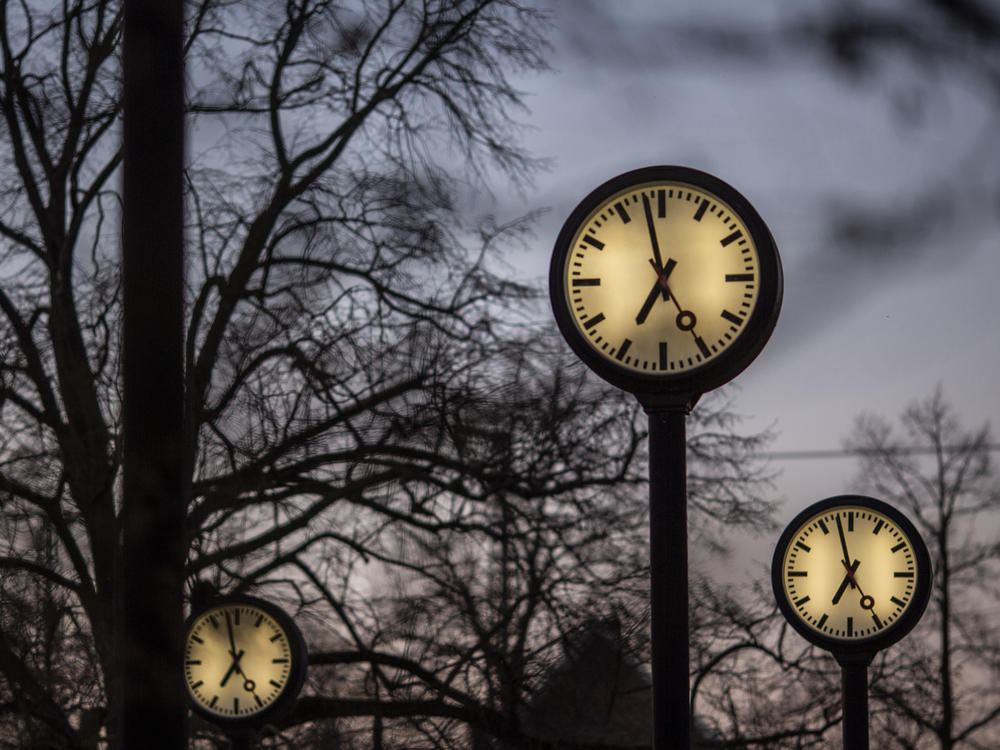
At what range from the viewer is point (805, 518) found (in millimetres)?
6051

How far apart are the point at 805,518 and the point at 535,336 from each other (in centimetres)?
359

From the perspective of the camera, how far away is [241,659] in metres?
7.00

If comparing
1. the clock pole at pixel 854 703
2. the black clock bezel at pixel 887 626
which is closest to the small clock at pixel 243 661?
the black clock bezel at pixel 887 626

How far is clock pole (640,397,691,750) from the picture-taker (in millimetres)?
2578

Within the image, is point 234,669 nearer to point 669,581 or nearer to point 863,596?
point 863,596

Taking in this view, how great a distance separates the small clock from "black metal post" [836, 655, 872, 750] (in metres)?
2.78

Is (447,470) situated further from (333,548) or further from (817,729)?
(817,729)

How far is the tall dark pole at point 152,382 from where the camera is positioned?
172 cm

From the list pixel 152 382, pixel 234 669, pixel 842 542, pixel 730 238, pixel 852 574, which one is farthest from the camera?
pixel 234 669

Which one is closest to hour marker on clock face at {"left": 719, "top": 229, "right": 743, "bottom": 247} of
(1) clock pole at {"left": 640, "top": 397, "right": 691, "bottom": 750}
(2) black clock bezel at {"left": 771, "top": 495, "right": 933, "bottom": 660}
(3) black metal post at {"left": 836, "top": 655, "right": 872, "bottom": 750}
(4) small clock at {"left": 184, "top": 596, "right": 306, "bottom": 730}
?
(1) clock pole at {"left": 640, "top": 397, "right": 691, "bottom": 750}

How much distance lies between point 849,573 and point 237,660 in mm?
3231

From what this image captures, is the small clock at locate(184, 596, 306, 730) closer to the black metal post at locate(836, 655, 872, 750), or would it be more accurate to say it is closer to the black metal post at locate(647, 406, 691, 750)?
the black metal post at locate(836, 655, 872, 750)

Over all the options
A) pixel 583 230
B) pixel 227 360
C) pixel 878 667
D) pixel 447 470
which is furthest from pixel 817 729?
pixel 583 230

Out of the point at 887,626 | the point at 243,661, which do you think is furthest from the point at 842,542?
the point at 243,661
